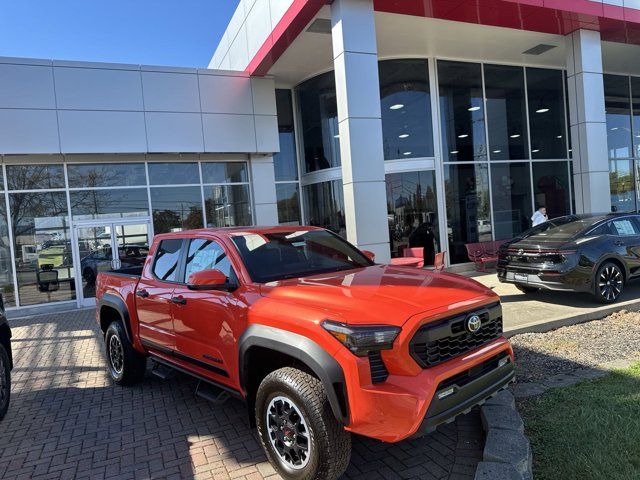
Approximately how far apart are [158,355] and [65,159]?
29.2 ft

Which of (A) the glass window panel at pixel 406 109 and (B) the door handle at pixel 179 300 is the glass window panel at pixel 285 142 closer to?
(A) the glass window panel at pixel 406 109

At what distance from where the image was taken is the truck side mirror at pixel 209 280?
137 inches

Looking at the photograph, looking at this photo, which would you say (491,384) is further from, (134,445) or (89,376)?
(89,376)

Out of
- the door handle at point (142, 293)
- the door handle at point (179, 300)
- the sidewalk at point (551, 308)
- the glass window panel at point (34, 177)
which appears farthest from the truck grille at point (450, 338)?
the glass window panel at point (34, 177)

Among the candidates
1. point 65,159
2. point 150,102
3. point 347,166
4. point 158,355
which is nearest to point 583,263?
point 347,166

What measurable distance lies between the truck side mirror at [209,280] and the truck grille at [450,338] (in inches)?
62.2

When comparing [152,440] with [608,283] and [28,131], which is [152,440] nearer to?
[608,283]

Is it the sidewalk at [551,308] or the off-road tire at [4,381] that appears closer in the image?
the off-road tire at [4,381]

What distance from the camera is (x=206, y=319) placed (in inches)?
151

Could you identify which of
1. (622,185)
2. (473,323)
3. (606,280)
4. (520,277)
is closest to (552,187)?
(622,185)

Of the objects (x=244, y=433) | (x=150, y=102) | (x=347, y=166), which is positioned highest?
(x=150, y=102)

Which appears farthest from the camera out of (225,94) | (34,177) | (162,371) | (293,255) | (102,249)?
(225,94)

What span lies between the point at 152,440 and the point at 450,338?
2775 mm

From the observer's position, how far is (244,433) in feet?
13.1
